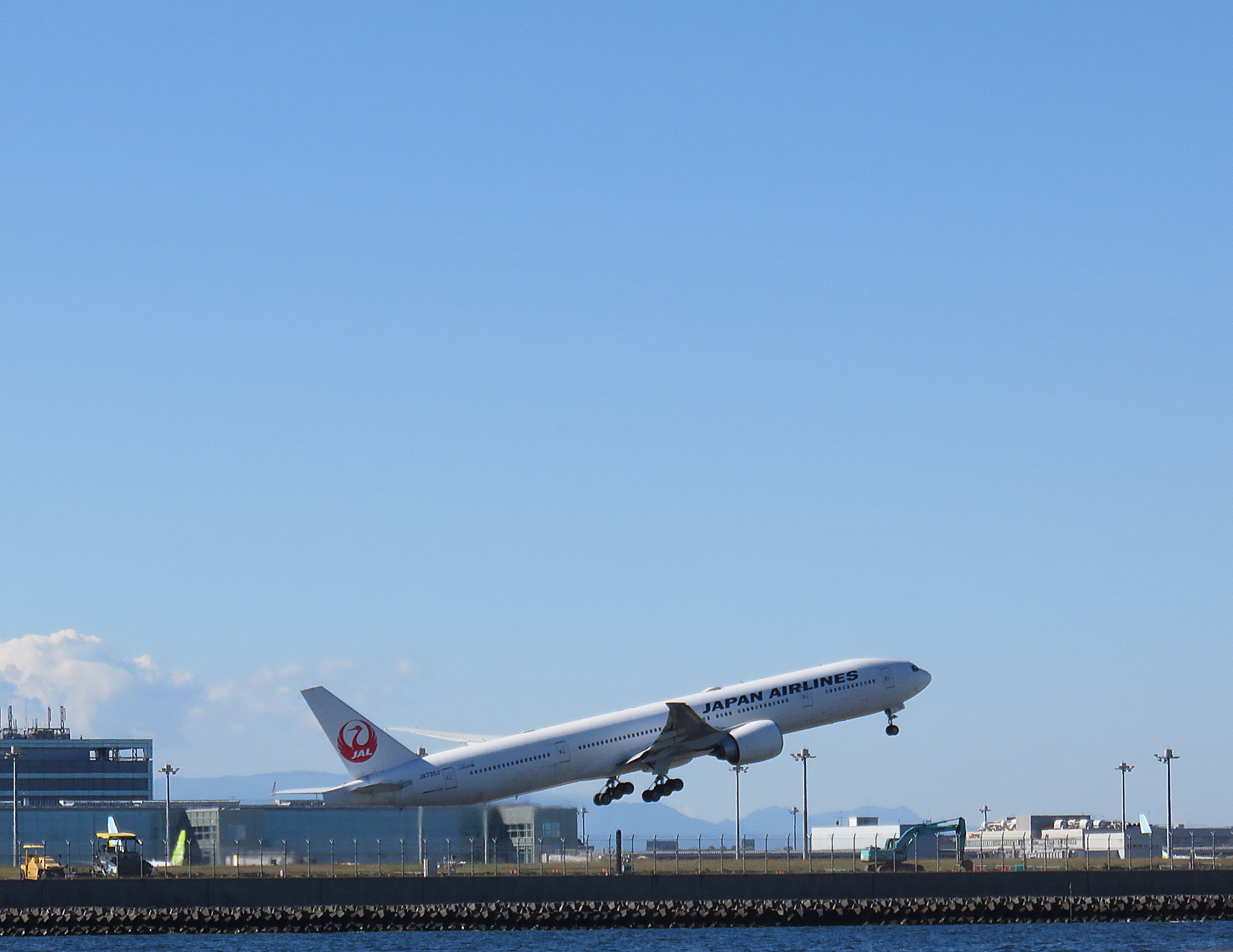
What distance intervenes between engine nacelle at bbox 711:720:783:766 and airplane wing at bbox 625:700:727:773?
0.49 m

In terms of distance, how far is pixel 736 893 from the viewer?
94438mm

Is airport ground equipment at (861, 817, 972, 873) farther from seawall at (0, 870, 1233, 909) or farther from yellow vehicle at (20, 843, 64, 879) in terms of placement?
yellow vehicle at (20, 843, 64, 879)

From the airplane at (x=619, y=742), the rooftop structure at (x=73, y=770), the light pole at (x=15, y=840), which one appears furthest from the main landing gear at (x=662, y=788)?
the rooftop structure at (x=73, y=770)

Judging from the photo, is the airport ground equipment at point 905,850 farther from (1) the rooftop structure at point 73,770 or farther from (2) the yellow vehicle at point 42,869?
(1) the rooftop structure at point 73,770

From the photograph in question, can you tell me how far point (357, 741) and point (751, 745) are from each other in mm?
19437

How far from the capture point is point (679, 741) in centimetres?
9031

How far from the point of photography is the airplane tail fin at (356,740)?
284 feet

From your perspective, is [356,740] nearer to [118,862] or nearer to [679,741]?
[679,741]

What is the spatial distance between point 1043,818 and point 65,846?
304ft

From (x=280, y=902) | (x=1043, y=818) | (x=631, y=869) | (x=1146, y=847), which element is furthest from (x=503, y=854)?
(x=1043, y=818)

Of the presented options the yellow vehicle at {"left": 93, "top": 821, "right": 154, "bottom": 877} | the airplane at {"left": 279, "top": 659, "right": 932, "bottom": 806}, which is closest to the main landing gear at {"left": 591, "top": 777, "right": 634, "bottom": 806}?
the airplane at {"left": 279, "top": 659, "right": 932, "bottom": 806}

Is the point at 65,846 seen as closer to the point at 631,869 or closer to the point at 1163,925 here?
the point at 631,869

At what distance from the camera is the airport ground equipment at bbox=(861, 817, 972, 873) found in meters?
102

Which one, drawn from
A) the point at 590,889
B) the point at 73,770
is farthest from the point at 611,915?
the point at 73,770
